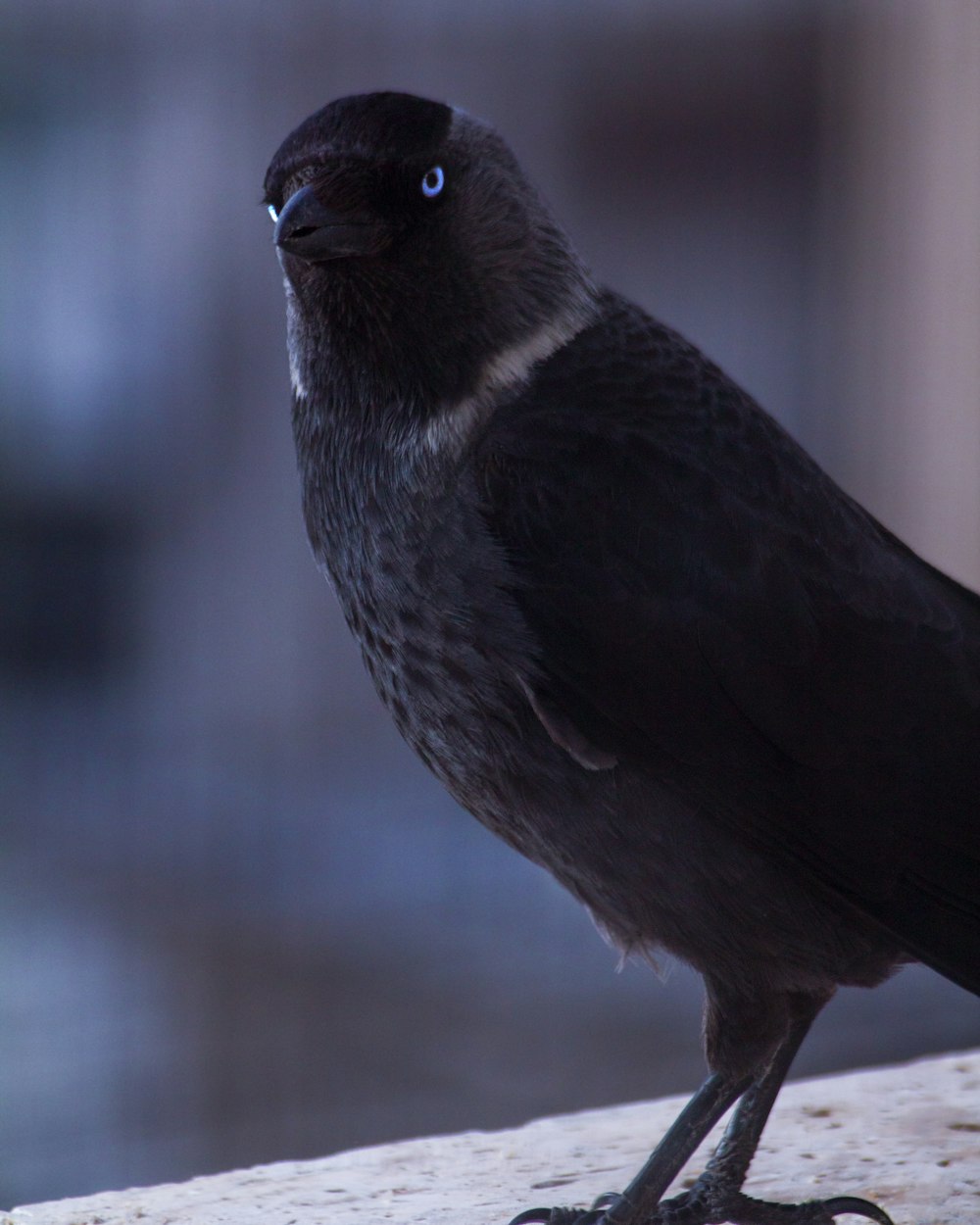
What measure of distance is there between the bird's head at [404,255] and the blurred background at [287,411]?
127 inches

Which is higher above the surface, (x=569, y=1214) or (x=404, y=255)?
(x=404, y=255)

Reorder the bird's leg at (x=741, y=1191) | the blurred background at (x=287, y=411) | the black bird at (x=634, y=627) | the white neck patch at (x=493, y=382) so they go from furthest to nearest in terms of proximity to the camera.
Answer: the blurred background at (x=287, y=411) → the bird's leg at (x=741, y=1191) → the white neck patch at (x=493, y=382) → the black bird at (x=634, y=627)

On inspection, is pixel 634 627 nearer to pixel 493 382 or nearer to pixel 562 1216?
pixel 493 382

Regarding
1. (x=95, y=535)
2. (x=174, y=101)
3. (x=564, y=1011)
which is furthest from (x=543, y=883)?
(x=174, y=101)

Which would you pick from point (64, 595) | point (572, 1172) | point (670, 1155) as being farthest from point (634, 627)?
point (64, 595)

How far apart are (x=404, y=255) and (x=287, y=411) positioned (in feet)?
12.5

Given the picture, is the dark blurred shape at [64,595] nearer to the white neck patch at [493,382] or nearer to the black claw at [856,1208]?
the white neck patch at [493,382]

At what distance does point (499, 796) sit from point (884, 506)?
3.73m

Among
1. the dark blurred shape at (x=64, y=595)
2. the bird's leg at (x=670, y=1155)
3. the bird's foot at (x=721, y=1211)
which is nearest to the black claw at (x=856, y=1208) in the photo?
the bird's foot at (x=721, y=1211)

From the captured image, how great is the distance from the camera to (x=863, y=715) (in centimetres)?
202

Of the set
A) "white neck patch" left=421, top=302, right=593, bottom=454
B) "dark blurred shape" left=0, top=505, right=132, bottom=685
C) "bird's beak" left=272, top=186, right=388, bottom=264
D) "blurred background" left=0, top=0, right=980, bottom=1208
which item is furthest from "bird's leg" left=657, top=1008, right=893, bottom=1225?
"dark blurred shape" left=0, top=505, right=132, bottom=685

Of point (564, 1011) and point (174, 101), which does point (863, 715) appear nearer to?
point (564, 1011)

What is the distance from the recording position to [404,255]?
2105mm

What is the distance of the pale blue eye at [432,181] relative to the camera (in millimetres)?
2094
